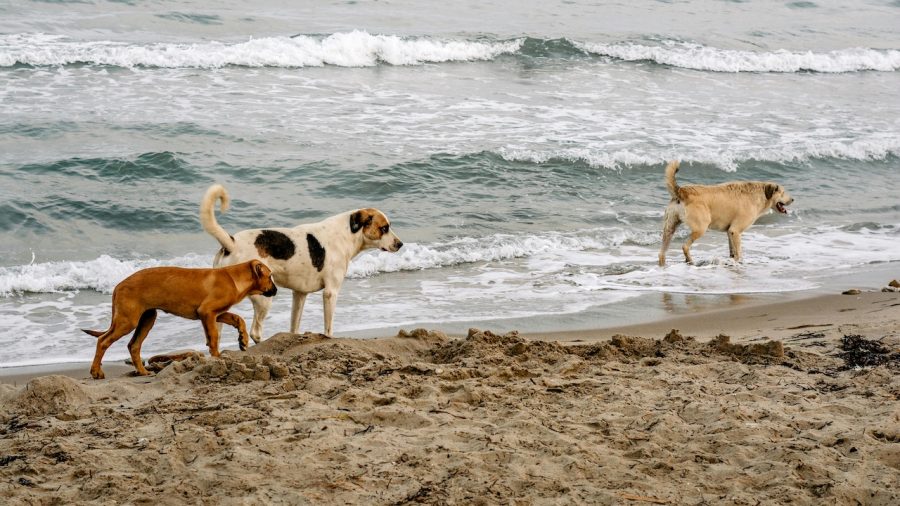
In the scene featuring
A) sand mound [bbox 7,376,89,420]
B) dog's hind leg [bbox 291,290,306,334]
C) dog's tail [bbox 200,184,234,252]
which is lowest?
dog's hind leg [bbox 291,290,306,334]

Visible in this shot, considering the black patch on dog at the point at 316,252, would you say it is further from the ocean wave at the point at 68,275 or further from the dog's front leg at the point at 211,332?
the ocean wave at the point at 68,275

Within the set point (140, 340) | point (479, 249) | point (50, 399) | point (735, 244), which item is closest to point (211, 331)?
point (140, 340)

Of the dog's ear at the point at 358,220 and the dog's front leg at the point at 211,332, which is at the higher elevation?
the dog's ear at the point at 358,220

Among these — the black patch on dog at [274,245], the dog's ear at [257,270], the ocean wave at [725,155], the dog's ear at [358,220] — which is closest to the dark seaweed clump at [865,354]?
the dog's ear at [358,220]

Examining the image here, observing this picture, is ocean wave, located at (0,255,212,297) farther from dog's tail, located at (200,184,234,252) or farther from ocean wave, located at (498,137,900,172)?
ocean wave, located at (498,137,900,172)

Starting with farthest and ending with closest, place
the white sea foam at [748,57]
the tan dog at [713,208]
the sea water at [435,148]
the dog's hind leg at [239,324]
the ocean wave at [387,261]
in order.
Result: the white sea foam at [748,57]
the tan dog at [713,208]
the sea water at [435,148]
the ocean wave at [387,261]
the dog's hind leg at [239,324]

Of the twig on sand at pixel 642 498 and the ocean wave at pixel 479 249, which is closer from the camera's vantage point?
the twig on sand at pixel 642 498

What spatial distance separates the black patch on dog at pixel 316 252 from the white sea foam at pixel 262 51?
1494 cm

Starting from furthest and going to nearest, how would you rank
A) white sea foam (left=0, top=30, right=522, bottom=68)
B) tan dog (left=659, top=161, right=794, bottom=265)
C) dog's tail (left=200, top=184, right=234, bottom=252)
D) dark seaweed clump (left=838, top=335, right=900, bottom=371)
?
white sea foam (left=0, top=30, right=522, bottom=68) < tan dog (left=659, top=161, right=794, bottom=265) < dog's tail (left=200, top=184, right=234, bottom=252) < dark seaweed clump (left=838, top=335, right=900, bottom=371)

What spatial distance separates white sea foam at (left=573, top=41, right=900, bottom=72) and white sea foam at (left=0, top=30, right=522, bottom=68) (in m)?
3.21

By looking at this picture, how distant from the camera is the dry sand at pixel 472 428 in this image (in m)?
4.43

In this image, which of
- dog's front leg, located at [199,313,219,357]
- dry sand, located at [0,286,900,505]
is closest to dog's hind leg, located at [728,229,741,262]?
dry sand, located at [0,286,900,505]

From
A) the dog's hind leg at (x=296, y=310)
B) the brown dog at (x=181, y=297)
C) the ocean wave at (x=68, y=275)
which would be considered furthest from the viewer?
the ocean wave at (x=68, y=275)

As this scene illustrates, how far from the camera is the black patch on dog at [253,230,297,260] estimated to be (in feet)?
25.6
